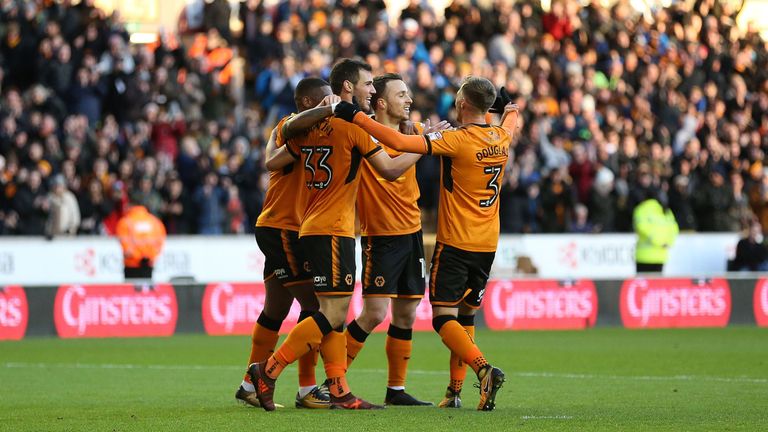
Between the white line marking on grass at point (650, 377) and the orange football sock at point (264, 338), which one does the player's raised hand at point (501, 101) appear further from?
the white line marking on grass at point (650, 377)

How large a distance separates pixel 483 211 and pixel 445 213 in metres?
0.26

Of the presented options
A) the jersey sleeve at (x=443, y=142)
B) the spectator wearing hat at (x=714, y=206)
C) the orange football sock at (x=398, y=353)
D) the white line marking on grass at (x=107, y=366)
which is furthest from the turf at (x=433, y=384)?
the spectator wearing hat at (x=714, y=206)

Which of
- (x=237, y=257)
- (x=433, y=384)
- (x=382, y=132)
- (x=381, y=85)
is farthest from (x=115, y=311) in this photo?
(x=382, y=132)

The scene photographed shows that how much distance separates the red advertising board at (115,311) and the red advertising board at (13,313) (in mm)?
429

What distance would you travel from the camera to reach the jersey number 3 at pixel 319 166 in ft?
33.3

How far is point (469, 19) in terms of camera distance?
30.1 meters

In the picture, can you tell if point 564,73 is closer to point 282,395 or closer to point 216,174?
point 216,174

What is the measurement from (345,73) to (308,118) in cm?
57

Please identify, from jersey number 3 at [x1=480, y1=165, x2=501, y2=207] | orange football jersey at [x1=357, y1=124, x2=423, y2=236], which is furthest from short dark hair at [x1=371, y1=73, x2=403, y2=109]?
jersey number 3 at [x1=480, y1=165, x2=501, y2=207]

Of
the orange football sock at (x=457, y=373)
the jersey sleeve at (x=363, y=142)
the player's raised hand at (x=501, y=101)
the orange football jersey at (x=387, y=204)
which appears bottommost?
the orange football sock at (x=457, y=373)

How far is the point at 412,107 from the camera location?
2589cm

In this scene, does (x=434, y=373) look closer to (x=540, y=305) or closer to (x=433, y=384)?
(x=433, y=384)

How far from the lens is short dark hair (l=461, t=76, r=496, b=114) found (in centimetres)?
1039

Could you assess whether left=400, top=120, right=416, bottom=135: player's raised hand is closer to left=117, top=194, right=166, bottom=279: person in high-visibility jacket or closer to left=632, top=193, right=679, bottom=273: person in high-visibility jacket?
left=117, top=194, right=166, bottom=279: person in high-visibility jacket
